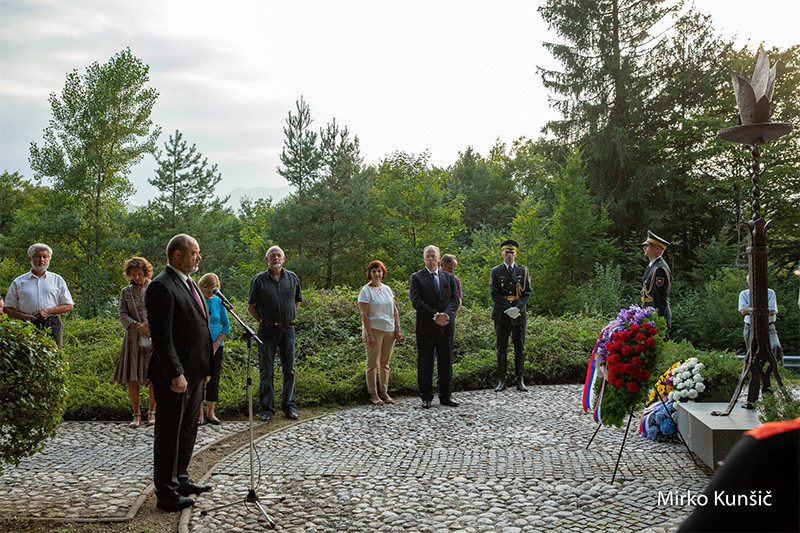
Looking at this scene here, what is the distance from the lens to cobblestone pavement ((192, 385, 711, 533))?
4.04 meters

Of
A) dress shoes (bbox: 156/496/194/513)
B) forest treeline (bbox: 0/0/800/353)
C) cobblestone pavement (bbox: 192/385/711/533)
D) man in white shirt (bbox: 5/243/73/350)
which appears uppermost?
forest treeline (bbox: 0/0/800/353)

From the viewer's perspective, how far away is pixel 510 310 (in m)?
9.42

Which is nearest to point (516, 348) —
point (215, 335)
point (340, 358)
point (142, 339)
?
point (340, 358)

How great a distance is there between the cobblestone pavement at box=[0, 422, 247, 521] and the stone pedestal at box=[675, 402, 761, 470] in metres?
4.28

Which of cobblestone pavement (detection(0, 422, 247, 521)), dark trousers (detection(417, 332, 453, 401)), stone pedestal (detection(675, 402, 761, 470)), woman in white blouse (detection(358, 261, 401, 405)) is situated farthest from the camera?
woman in white blouse (detection(358, 261, 401, 405))

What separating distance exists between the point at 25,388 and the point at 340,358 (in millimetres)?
6848

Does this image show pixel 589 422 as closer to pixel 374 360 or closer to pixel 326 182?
pixel 374 360

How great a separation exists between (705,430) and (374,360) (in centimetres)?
458

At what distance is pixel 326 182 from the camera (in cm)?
2320

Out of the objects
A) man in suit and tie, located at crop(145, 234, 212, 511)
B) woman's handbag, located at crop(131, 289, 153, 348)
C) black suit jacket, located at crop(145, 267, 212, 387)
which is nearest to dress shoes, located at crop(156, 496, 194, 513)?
man in suit and tie, located at crop(145, 234, 212, 511)

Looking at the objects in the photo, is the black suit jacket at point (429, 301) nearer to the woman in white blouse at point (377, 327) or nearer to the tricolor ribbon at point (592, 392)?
the woman in white blouse at point (377, 327)

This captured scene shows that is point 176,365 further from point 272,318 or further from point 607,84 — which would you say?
point 607,84

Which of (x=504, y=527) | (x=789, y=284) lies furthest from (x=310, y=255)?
(x=504, y=527)

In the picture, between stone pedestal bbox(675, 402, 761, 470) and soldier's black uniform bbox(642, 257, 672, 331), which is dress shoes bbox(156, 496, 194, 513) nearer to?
stone pedestal bbox(675, 402, 761, 470)
